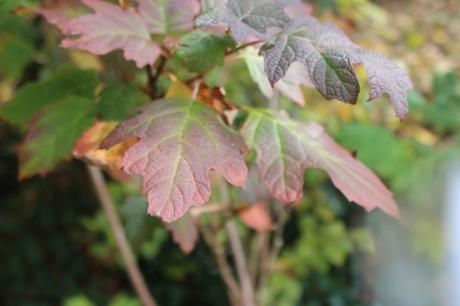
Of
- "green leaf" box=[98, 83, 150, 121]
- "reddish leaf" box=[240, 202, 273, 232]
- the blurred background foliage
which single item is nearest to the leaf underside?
"green leaf" box=[98, 83, 150, 121]

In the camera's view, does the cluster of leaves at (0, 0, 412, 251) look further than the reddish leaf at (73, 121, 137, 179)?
No

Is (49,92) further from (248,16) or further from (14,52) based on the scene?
(14,52)

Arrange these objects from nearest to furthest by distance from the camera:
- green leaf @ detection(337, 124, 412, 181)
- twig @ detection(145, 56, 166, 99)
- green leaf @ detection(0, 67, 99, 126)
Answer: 1. twig @ detection(145, 56, 166, 99)
2. green leaf @ detection(0, 67, 99, 126)
3. green leaf @ detection(337, 124, 412, 181)

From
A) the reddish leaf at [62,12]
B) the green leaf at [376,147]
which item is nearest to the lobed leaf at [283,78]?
the reddish leaf at [62,12]

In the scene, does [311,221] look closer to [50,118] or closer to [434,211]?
[434,211]

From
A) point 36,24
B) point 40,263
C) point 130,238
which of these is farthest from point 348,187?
point 40,263

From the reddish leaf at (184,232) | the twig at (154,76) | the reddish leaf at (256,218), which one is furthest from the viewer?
the reddish leaf at (256,218)

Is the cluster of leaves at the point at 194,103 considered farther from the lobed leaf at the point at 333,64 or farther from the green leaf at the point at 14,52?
the green leaf at the point at 14,52

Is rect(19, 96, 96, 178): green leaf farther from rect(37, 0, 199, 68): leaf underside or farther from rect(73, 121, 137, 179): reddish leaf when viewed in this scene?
rect(37, 0, 199, 68): leaf underside

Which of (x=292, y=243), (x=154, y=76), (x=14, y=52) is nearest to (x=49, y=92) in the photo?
(x=154, y=76)
